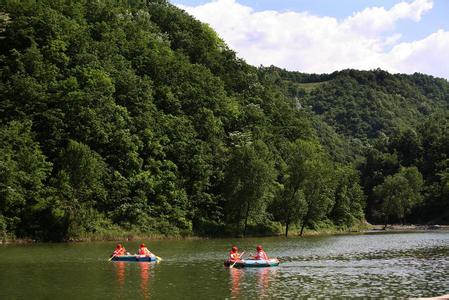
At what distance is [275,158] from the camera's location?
118812mm

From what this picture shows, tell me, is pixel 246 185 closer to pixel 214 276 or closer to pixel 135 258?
pixel 135 258

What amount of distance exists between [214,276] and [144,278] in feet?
15.6

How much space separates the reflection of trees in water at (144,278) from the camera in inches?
1298

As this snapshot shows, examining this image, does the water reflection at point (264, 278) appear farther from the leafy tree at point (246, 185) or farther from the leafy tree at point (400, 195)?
the leafy tree at point (400, 195)

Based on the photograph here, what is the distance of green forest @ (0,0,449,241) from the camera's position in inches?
3073

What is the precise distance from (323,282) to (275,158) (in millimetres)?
81768

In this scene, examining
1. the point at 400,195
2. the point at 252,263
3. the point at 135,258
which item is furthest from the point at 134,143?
the point at 400,195

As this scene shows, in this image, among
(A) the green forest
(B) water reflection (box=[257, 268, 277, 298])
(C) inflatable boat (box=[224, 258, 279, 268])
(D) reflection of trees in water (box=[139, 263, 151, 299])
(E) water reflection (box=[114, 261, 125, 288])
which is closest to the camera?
(D) reflection of trees in water (box=[139, 263, 151, 299])

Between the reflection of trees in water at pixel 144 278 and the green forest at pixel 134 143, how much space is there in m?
29.1

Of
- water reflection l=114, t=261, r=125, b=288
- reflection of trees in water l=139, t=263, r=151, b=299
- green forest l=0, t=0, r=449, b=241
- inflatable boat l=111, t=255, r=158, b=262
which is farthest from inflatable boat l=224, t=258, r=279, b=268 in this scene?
green forest l=0, t=0, r=449, b=241

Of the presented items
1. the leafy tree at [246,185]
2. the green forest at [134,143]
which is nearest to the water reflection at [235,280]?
the green forest at [134,143]

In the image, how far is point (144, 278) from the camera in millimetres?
39906

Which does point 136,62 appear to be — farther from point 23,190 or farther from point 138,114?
point 23,190

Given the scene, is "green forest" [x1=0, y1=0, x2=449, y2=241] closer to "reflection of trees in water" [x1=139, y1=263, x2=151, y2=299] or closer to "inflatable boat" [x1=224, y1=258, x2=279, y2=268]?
"reflection of trees in water" [x1=139, y1=263, x2=151, y2=299]
